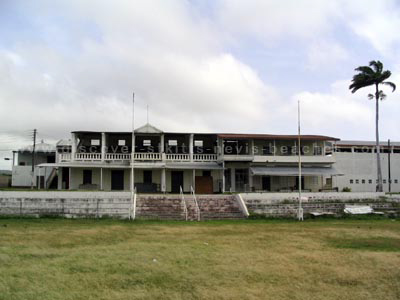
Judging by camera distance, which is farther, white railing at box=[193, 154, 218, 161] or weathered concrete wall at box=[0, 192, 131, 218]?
white railing at box=[193, 154, 218, 161]

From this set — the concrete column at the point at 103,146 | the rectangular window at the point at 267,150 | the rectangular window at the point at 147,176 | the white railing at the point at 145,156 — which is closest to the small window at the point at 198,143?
the white railing at the point at 145,156

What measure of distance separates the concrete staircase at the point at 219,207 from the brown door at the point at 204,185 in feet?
21.3

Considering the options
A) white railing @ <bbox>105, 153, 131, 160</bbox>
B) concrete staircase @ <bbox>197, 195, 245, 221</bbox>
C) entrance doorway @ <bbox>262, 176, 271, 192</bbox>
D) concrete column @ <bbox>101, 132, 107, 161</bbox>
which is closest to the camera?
concrete staircase @ <bbox>197, 195, 245, 221</bbox>

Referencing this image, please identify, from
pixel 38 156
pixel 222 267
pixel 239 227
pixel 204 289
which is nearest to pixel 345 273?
pixel 222 267

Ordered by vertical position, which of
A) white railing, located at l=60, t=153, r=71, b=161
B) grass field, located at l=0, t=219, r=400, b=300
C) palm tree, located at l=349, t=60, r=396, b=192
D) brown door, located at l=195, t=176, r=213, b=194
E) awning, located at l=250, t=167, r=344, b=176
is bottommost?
grass field, located at l=0, t=219, r=400, b=300

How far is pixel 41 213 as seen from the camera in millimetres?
23031

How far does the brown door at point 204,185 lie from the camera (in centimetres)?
3291

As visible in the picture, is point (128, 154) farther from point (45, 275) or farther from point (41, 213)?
point (45, 275)

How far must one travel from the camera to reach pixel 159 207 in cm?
2411

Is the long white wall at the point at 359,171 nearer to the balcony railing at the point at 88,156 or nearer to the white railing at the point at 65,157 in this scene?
the balcony railing at the point at 88,156

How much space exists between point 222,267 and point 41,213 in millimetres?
16862

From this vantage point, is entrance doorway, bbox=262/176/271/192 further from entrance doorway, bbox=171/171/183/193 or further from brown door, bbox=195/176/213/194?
entrance doorway, bbox=171/171/183/193

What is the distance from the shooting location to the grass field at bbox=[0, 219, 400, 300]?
7629 millimetres

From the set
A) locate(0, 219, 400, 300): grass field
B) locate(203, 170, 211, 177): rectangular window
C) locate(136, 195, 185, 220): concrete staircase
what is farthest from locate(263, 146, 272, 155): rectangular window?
locate(0, 219, 400, 300): grass field
